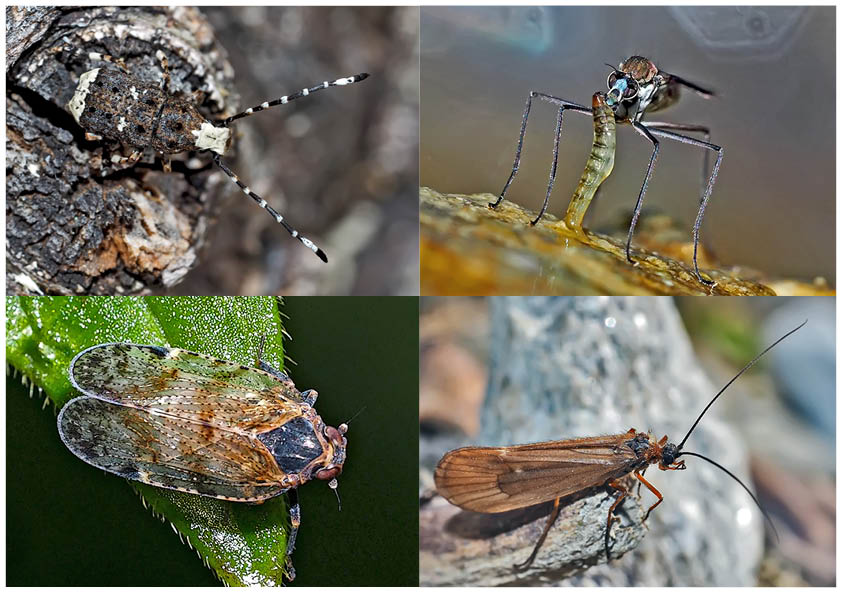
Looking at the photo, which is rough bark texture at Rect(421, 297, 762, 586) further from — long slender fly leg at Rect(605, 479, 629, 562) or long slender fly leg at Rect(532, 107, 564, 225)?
long slender fly leg at Rect(532, 107, 564, 225)

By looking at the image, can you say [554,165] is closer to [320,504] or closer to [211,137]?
[211,137]

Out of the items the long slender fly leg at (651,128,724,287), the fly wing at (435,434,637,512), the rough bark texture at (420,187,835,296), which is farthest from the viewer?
the fly wing at (435,434,637,512)

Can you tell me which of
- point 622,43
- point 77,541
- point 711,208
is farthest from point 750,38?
point 77,541

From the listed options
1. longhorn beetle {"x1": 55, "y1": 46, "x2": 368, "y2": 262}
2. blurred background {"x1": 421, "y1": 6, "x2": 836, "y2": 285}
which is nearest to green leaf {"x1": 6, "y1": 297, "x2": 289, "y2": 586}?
longhorn beetle {"x1": 55, "y1": 46, "x2": 368, "y2": 262}

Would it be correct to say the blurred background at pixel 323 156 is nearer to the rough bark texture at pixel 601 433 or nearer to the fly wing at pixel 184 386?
the fly wing at pixel 184 386

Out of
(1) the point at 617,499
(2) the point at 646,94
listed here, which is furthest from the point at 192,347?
(2) the point at 646,94

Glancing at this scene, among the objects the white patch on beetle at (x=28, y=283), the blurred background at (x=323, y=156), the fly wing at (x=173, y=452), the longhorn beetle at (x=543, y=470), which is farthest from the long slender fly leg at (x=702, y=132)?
the white patch on beetle at (x=28, y=283)

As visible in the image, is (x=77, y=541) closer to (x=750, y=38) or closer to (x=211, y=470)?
(x=211, y=470)
